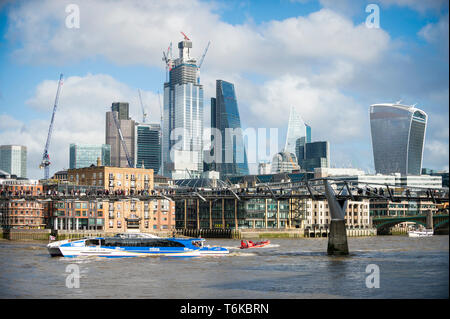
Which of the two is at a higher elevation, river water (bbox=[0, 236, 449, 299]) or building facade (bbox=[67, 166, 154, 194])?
building facade (bbox=[67, 166, 154, 194])

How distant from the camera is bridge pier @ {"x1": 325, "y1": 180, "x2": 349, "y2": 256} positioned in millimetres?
83750

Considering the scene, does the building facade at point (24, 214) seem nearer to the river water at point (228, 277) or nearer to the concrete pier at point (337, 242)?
the river water at point (228, 277)

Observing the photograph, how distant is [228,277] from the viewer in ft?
208

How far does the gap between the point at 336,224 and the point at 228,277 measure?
82.5ft

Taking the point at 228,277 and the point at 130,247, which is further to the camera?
the point at 130,247

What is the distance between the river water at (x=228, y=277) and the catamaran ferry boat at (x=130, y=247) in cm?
221

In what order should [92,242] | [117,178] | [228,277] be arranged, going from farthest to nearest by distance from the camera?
[117,178] < [92,242] < [228,277]

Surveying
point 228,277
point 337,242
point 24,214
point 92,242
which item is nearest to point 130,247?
point 92,242

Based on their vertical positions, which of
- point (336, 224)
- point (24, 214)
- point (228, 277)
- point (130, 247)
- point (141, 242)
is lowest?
point (228, 277)

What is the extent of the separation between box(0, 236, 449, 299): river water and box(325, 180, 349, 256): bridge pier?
1662 millimetres

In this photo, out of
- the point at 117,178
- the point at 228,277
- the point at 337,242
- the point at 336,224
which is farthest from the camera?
the point at 117,178

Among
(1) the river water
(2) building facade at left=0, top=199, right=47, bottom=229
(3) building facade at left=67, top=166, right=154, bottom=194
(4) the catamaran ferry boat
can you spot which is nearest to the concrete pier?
(1) the river water

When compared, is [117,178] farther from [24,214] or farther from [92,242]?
[92,242]

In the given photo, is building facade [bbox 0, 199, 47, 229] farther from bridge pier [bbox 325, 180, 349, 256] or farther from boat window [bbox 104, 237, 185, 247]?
bridge pier [bbox 325, 180, 349, 256]
